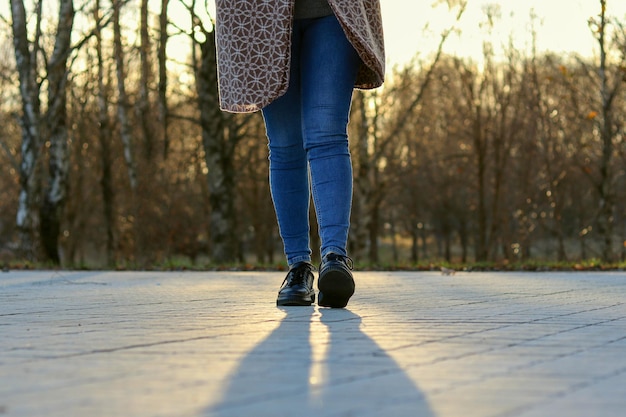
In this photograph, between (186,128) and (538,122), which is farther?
(186,128)

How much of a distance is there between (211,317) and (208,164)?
17.0 metres

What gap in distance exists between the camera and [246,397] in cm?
219

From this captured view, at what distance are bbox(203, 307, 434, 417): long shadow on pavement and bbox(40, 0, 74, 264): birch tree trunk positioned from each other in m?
16.1

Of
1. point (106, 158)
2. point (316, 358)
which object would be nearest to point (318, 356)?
point (316, 358)

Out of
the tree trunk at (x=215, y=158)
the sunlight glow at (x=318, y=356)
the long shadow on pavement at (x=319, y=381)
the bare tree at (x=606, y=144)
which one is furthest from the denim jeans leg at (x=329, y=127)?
the bare tree at (x=606, y=144)

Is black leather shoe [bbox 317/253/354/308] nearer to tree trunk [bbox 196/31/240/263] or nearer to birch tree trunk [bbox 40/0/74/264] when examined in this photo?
birch tree trunk [bbox 40/0/74/264]

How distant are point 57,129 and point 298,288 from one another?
57.1 ft

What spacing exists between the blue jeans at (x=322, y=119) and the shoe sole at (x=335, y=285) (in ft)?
0.55

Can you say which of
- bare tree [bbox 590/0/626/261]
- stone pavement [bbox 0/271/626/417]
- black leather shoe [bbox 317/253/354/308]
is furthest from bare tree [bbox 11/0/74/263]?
black leather shoe [bbox 317/253/354/308]

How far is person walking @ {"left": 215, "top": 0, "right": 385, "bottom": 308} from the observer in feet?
15.4

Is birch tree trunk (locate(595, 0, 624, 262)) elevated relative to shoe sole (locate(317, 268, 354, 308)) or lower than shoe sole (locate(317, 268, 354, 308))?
elevated

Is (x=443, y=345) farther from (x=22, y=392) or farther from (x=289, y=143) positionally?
(x=289, y=143)

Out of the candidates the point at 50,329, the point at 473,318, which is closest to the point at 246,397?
the point at 50,329

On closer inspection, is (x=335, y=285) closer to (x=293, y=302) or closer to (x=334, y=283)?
(x=334, y=283)
